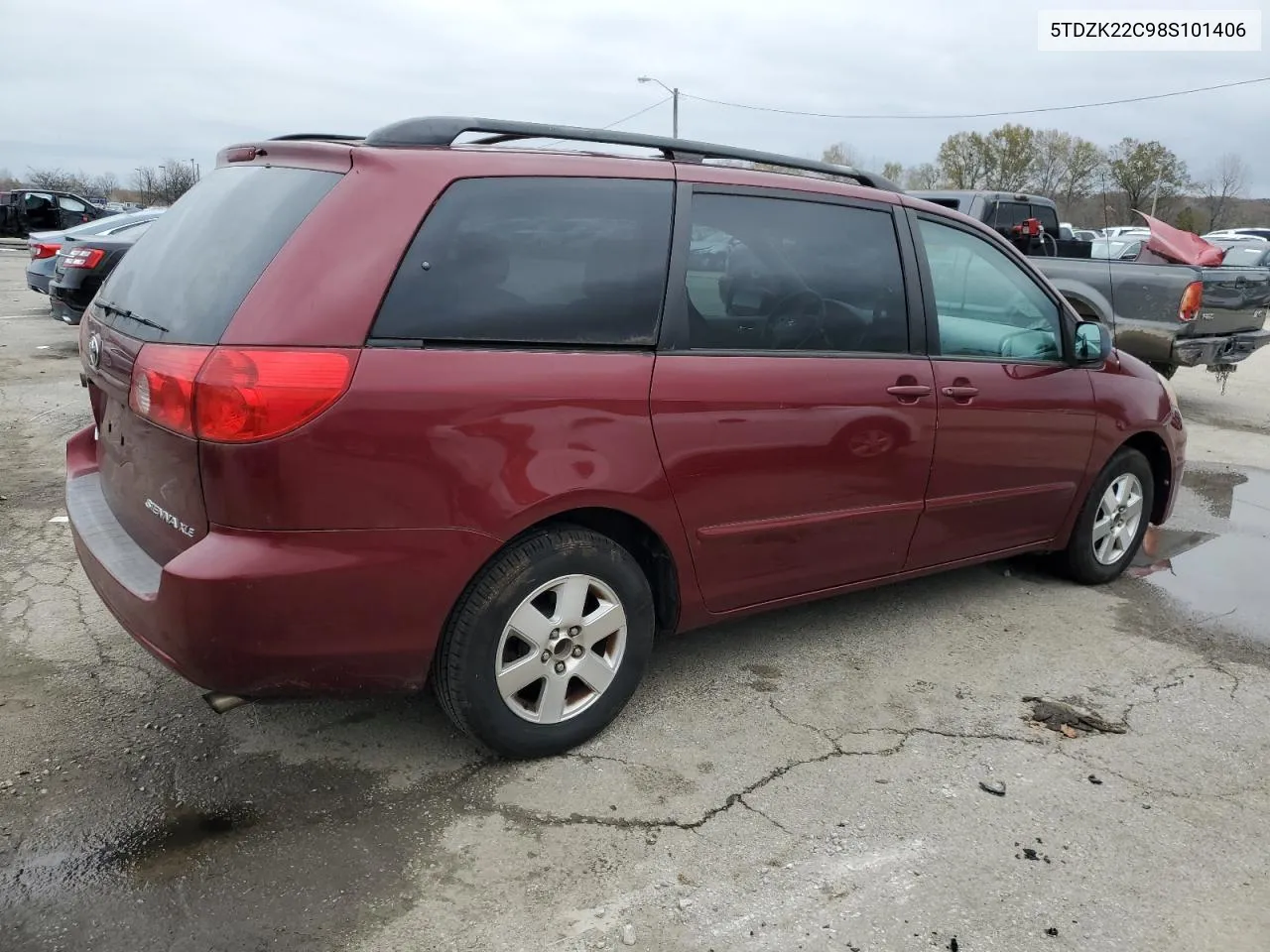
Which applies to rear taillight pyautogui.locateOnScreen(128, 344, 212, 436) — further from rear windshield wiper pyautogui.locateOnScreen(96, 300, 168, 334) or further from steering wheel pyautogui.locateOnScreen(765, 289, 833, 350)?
steering wheel pyautogui.locateOnScreen(765, 289, 833, 350)

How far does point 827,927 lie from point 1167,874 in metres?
0.97

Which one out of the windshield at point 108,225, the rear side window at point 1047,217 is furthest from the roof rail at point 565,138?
the windshield at point 108,225

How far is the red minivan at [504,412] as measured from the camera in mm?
2500

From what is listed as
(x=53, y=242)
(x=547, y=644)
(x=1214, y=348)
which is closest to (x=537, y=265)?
(x=547, y=644)

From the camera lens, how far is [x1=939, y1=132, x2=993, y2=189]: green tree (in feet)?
196

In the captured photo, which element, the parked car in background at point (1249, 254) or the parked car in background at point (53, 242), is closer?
the parked car in background at point (53, 242)

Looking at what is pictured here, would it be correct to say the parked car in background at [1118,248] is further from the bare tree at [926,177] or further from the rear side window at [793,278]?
the bare tree at [926,177]

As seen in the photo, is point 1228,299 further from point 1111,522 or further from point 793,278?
point 793,278

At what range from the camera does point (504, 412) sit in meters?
2.69

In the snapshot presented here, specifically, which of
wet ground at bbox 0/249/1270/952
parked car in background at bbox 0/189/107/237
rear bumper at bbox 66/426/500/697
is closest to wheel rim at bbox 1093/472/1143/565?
wet ground at bbox 0/249/1270/952

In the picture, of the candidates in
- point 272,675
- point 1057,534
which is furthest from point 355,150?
point 1057,534

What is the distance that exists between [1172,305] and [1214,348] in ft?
2.08

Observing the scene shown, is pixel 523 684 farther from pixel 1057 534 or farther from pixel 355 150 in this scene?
pixel 1057 534

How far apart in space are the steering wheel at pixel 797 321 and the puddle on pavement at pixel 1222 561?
95.9 inches
